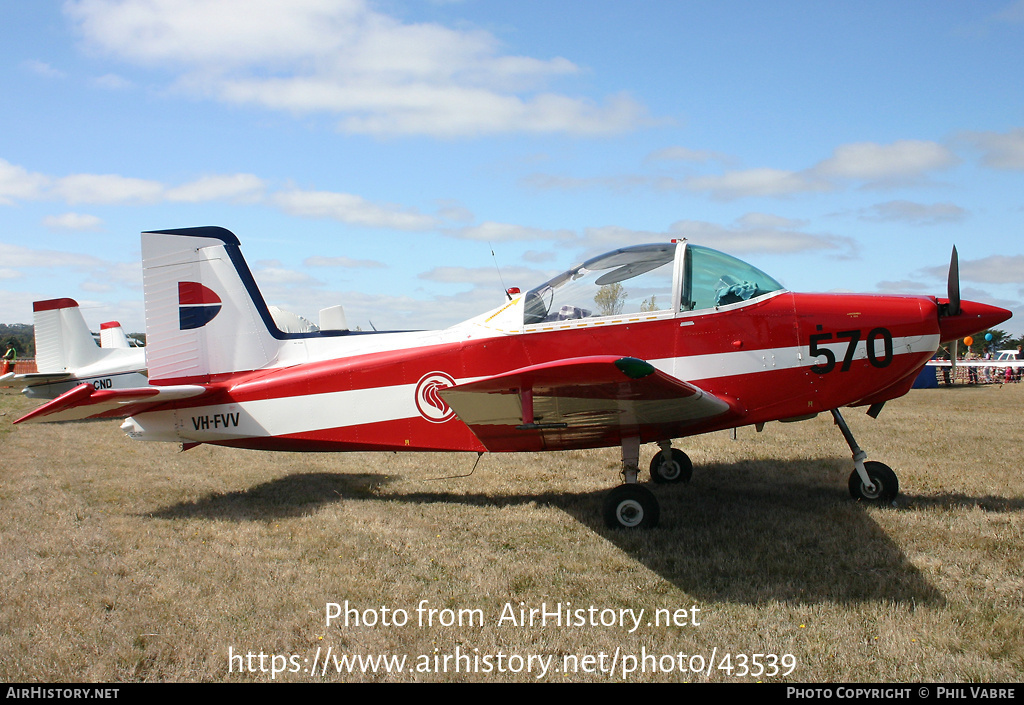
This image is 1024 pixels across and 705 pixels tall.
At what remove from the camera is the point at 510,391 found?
4.48 m

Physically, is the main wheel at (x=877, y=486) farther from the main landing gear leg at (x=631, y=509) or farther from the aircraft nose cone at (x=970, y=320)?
the main landing gear leg at (x=631, y=509)

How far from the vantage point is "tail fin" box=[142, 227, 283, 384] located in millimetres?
6898

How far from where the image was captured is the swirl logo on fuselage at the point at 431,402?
6.14 metres

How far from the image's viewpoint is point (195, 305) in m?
6.97

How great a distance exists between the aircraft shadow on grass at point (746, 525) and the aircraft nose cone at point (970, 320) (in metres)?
1.62

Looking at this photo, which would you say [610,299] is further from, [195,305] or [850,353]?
[195,305]

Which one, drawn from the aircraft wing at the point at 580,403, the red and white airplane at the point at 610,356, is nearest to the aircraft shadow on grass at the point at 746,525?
the red and white airplane at the point at 610,356

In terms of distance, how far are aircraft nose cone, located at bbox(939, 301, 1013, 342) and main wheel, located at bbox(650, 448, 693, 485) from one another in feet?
9.56

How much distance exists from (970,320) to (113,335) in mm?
24211

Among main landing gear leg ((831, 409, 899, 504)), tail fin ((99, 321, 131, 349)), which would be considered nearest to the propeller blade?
main landing gear leg ((831, 409, 899, 504))

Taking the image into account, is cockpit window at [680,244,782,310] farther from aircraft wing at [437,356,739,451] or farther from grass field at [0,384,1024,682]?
grass field at [0,384,1024,682]

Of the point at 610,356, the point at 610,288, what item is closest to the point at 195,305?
the point at 610,288
